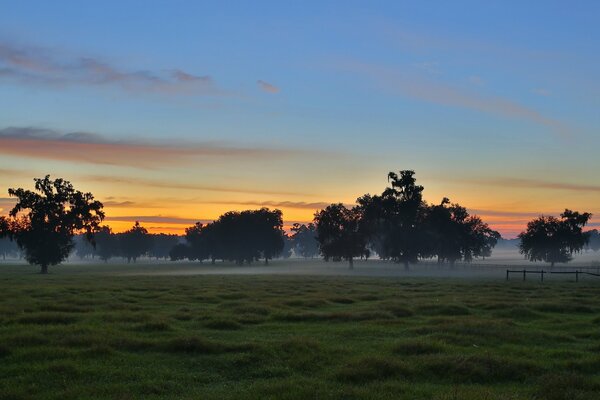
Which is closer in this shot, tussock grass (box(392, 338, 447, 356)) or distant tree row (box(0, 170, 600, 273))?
tussock grass (box(392, 338, 447, 356))

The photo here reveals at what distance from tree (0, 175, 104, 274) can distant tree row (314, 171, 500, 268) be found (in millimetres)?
57684

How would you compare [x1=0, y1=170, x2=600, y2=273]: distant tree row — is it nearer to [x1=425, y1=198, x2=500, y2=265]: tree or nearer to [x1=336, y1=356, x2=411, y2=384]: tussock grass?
[x1=425, y1=198, x2=500, y2=265]: tree

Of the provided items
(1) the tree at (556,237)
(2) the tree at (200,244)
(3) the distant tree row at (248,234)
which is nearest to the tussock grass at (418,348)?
(1) the tree at (556,237)

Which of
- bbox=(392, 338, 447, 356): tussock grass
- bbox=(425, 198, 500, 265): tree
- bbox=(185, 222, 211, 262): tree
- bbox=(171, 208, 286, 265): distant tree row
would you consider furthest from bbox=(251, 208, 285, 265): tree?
bbox=(392, 338, 447, 356): tussock grass

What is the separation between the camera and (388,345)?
795 inches

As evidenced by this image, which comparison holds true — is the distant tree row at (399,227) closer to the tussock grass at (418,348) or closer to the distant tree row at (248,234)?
the distant tree row at (248,234)

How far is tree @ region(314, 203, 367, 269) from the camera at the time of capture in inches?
5335

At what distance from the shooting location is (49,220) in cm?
10638

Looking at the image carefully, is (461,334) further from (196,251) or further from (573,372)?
(196,251)

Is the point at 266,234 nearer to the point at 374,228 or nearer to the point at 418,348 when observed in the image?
the point at 374,228

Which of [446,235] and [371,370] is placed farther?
[446,235]

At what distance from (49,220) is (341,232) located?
68026 millimetres

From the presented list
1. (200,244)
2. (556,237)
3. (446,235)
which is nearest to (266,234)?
(200,244)

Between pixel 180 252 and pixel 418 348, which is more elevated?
pixel 180 252
